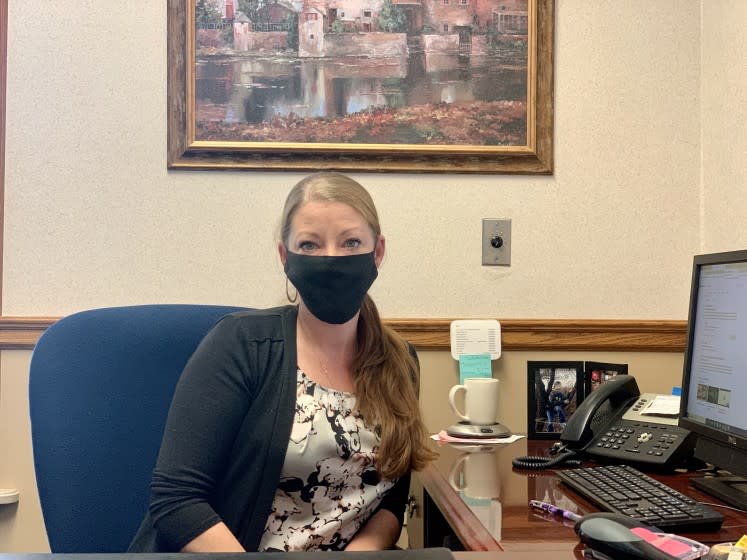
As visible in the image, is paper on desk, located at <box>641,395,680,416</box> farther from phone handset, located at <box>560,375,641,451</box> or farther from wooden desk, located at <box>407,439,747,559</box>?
wooden desk, located at <box>407,439,747,559</box>

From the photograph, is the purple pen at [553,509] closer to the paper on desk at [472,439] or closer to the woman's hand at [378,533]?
the woman's hand at [378,533]

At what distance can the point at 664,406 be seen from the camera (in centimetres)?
151

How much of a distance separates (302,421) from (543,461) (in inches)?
19.0

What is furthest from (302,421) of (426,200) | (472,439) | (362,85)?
(362,85)

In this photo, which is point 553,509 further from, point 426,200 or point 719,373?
point 426,200

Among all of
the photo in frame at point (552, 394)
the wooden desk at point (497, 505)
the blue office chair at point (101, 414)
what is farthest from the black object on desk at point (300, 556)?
the photo in frame at point (552, 394)

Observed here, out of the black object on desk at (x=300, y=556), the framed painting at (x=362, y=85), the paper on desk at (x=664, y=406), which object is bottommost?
the paper on desk at (x=664, y=406)

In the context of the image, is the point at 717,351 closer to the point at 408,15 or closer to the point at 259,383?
the point at 259,383

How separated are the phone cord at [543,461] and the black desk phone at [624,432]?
3cm

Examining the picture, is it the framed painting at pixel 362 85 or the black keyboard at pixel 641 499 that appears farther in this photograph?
the framed painting at pixel 362 85

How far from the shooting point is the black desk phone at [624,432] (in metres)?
1.35

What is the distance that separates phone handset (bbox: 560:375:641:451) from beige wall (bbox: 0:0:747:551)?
1.07 ft

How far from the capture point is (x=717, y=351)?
48.6 inches

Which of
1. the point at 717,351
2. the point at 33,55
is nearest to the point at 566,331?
the point at 717,351
